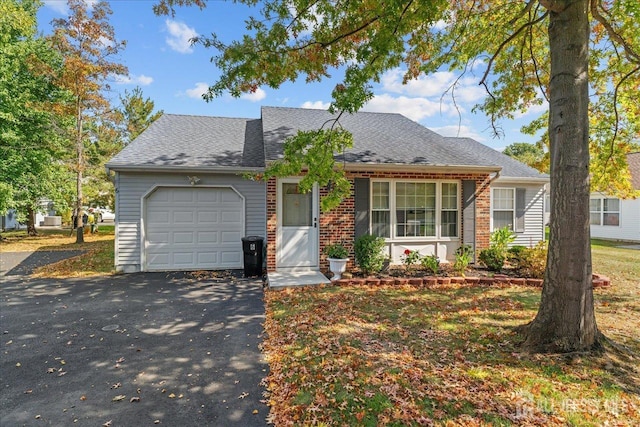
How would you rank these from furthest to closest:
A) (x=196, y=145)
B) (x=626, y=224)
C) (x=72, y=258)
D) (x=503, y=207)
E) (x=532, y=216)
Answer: (x=626, y=224), (x=532, y=216), (x=503, y=207), (x=72, y=258), (x=196, y=145)

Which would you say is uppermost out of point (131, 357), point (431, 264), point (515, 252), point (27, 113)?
point (27, 113)

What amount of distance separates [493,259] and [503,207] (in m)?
5.25

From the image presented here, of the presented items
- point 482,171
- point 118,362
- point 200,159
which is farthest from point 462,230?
point 118,362

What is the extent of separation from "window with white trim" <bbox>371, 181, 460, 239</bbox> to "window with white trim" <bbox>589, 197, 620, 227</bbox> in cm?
1375

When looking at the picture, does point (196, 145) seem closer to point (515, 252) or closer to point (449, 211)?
point (449, 211)

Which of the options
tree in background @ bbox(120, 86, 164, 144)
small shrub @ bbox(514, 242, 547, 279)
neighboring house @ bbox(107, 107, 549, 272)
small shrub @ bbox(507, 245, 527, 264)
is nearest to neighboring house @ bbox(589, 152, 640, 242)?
small shrub @ bbox(507, 245, 527, 264)

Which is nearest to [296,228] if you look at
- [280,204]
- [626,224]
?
[280,204]

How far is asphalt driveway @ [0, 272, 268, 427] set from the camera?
305 cm

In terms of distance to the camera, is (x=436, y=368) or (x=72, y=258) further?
(x=72, y=258)

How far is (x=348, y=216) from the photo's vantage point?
28.0ft

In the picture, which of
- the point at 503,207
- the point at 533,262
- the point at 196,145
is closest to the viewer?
the point at 533,262

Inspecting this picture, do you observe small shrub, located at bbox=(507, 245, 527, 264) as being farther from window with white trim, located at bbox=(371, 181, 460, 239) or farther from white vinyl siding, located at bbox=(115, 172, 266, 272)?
white vinyl siding, located at bbox=(115, 172, 266, 272)

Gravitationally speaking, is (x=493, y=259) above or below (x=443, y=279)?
above

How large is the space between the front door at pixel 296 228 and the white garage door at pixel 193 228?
1.87m
